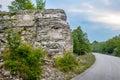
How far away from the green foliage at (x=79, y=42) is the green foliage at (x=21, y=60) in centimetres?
4399

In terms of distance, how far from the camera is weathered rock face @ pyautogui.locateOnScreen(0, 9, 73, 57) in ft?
102

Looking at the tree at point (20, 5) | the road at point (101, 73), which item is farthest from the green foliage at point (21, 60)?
the tree at point (20, 5)

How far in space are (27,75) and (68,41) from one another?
12.3 m

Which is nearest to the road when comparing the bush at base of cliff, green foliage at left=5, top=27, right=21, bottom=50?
the bush at base of cliff

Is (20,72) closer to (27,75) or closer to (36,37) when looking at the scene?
(27,75)

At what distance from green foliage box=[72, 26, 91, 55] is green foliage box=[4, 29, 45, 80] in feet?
144

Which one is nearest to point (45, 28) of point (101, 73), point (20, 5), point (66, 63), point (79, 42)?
point (66, 63)

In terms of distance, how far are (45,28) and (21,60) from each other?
9.72m

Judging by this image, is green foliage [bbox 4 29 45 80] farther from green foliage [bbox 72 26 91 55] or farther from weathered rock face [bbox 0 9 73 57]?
green foliage [bbox 72 26 91 55]

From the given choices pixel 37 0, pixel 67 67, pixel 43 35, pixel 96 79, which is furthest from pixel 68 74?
pixel 37 0

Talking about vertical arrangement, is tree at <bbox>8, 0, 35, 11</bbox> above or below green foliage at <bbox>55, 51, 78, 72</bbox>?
above

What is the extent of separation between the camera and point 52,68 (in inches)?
1125

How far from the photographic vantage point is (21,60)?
2277 centimetres

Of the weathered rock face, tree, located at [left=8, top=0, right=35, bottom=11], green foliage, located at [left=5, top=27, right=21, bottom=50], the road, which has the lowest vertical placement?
the road
